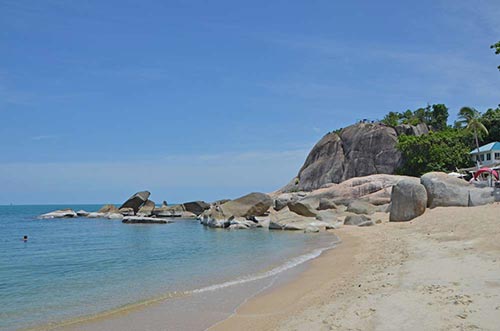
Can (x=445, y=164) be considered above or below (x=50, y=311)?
above

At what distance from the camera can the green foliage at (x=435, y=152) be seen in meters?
48.8

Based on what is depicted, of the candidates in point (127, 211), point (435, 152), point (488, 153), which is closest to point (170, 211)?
point (127, 211)

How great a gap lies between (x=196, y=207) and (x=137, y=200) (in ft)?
25.8

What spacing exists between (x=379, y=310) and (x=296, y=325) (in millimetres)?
1424

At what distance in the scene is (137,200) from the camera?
56.5 meters

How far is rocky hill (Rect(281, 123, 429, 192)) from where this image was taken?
5769 cm

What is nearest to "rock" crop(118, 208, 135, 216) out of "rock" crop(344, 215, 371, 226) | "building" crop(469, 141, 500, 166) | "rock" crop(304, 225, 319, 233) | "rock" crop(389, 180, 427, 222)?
"rock" crop(304, 225, 319, 233)

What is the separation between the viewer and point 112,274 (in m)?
15.0

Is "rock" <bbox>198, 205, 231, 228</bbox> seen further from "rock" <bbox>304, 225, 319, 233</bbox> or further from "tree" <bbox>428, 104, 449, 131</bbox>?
"tree" <bbox>428, 104, 449, 131</bbox>

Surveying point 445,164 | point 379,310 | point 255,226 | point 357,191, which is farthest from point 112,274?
point 445,164

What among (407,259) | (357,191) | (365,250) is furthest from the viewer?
(357,191)

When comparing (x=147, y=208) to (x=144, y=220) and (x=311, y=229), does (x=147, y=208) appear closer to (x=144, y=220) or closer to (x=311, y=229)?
(x=144, y=220)

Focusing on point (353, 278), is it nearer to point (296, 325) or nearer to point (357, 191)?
point (296, 325)

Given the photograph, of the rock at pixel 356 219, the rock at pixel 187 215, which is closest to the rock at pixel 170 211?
the rock at pixel 187 215
